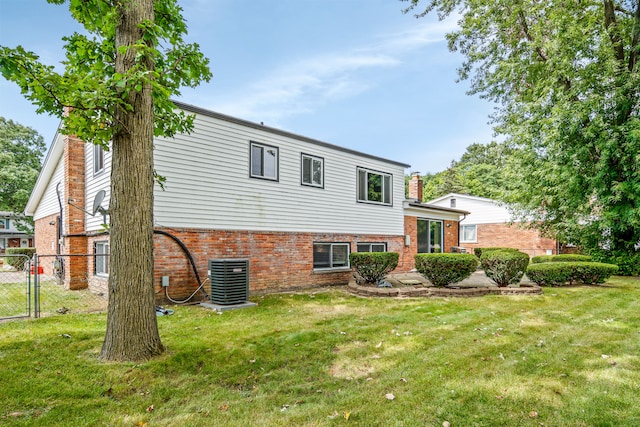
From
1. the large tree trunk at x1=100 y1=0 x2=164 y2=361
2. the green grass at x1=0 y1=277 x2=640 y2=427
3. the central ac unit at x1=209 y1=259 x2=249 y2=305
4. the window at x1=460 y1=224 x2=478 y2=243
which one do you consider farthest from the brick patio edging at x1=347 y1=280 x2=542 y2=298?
the window at x1=460 y1=224 x2=478 y2=243

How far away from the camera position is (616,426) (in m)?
2.82

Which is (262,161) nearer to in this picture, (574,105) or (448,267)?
(448,267)

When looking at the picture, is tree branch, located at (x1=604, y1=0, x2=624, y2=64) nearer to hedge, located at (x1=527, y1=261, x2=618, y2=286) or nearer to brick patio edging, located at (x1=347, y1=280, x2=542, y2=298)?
hedge, located at (x1=527, y1=261, x2=618, y2=286)

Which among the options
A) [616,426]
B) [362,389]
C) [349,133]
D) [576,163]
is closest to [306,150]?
[362,389]

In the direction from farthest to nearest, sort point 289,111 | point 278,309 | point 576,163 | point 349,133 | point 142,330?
1. point 349,133
2. point 289,111
3. point 576,163
4. point 278,309
5. point 142,330

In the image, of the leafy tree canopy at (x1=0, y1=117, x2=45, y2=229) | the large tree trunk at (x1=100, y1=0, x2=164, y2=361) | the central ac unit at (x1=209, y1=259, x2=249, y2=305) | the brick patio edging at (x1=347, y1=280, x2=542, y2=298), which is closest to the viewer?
the large tree trunk at (x1=100, y1=0, x2=164, y2=361)

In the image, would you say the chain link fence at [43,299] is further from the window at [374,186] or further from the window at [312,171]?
the window at [374,186]

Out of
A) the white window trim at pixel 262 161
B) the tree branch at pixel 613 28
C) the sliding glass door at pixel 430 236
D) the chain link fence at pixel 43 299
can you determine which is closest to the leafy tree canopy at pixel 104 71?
the chain link fence at pixel 43 299

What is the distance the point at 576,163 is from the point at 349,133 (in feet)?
59.8

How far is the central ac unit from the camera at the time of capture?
7.67 m

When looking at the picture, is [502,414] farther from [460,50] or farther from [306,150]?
[460,50]

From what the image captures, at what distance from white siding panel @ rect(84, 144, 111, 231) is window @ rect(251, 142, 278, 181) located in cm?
361

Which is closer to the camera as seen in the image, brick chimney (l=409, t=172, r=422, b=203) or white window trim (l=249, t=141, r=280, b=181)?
white window trim (l=249, t=141, r=280, b=181)

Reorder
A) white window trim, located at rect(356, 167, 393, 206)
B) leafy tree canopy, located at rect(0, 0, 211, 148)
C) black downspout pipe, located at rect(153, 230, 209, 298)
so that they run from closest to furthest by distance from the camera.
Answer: leafy tree canopy, located at rect(0, 0, 211, 148) → black downspout pipe, located at rect(153, 230, 209, 298) → white window trim, located at rect(356, 167, 393, 206)
